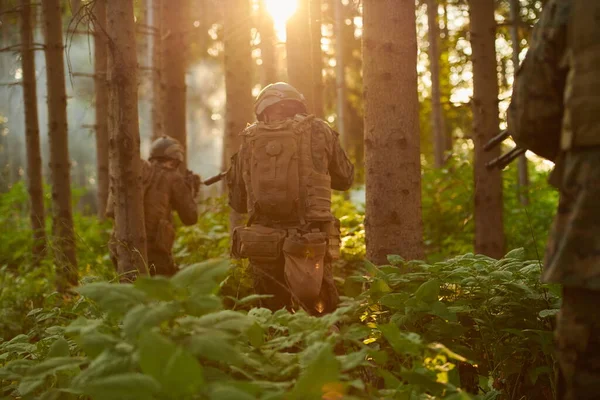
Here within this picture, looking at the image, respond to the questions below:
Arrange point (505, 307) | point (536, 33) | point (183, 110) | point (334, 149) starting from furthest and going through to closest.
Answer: point (183, 110), point (334, 149), point (505, 307), point (536, 33)

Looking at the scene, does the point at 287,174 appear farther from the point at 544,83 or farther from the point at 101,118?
the point at 101,118

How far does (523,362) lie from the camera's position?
4445mm

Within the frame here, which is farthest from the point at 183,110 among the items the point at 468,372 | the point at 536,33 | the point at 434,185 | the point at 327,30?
the point at 327,30

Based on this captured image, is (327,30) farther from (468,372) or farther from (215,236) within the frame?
(468,372)

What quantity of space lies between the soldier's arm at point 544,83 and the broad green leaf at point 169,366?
1.96 m

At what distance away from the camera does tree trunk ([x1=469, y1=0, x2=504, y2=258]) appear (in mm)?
8906

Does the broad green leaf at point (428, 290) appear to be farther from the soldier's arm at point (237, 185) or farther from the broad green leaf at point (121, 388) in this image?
the soldier's arm at point (237, 185)

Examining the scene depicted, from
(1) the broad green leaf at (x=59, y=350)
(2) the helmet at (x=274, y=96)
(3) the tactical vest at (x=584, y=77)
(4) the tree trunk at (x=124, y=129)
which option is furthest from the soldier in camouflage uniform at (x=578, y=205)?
(4) the tree trunk at (x=124, y=129)

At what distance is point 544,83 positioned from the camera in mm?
3371

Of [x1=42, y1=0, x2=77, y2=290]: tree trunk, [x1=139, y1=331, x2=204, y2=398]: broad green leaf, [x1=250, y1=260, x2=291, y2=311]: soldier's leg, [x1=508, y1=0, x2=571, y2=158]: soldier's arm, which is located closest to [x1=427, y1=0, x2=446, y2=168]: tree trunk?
[x1=42, y1=0, x2=77, y2=290]: tree trunk

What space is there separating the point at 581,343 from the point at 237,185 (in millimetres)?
4279

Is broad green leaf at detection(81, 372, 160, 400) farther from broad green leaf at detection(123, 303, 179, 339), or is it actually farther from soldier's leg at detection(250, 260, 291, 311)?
soldier's leg at detection(250, 260, 291, 311)

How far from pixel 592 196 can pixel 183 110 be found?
967cm

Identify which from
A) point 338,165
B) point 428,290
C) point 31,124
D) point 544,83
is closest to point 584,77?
point 544,83
